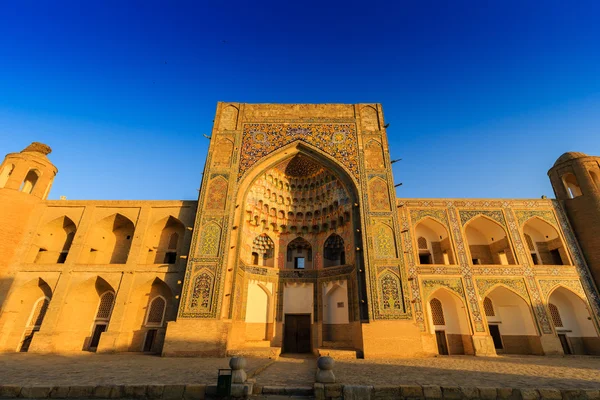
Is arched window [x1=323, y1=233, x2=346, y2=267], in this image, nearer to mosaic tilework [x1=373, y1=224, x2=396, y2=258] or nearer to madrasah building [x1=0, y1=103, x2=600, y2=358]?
madrasah building [x1=0, y1=103, x2=600, y2=358]

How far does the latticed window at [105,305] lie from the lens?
15.5 meters

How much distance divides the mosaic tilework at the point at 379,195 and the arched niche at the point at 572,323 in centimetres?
956

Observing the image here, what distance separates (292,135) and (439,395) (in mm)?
14486

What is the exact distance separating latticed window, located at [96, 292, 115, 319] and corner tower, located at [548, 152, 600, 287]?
24.5 m

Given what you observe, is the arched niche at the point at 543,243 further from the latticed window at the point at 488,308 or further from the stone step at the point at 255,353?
the stone step at the point at 255,353

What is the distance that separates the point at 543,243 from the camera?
1733cm

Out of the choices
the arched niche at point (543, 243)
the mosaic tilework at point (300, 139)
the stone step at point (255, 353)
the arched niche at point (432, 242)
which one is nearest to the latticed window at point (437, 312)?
the arched niche at point (432, 242)

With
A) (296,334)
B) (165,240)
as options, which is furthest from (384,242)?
(165,240)

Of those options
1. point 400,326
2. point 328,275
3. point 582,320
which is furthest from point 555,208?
point 328,275

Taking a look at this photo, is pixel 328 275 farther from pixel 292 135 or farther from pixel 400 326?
pixel 292 135

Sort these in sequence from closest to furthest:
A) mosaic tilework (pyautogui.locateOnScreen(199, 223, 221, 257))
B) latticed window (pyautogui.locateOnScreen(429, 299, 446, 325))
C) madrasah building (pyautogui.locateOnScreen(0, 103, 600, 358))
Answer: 1. madrasah building (pyautogui.locateOnScreen(0, 103, 600, 358))
2. mosaic tilework (pyautogui.locateOnScreen(199, 223, 221, 257))
3. latticed window (pyautogui.locateOnScreen(429, 299, 446, 325))

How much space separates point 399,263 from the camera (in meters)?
13.9

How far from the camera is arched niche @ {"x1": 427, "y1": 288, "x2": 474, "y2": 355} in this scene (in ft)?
48.1

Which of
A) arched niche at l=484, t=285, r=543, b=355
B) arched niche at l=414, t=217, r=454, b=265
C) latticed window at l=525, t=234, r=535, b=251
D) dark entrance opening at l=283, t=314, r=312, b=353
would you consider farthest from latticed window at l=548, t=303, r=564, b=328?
dark entrance opening at l=283, t=314, r=312, b=353
